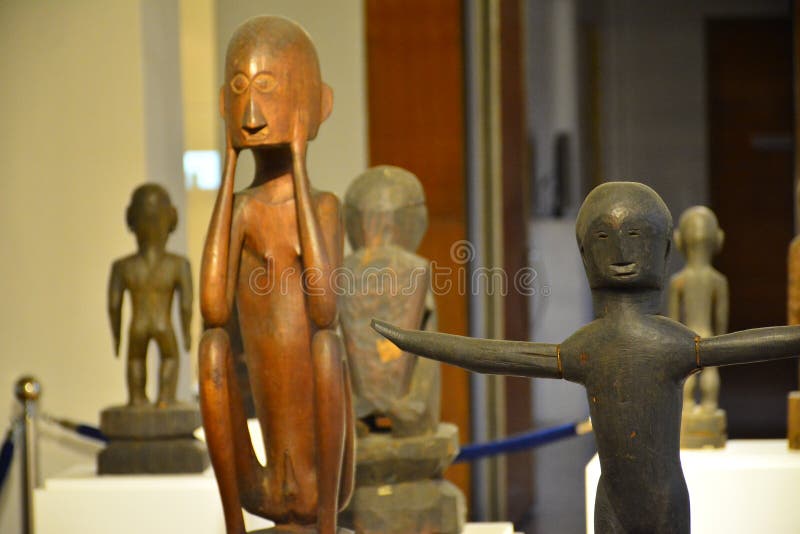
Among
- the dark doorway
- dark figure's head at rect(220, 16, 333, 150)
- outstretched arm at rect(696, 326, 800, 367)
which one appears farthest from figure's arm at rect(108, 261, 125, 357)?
the dark doorway

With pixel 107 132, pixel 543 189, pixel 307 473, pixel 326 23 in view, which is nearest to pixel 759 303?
pixel 543 189

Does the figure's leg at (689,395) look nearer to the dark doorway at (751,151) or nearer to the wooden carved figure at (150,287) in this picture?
the wooden carved figure at (150,287)

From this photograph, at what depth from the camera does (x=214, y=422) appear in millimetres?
2488

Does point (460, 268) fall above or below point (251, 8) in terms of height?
below

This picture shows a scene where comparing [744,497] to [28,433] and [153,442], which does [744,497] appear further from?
[28,433]

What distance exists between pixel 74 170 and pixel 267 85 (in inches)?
93.9

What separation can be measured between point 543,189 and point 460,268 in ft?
7.92

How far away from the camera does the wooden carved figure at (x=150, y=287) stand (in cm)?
366

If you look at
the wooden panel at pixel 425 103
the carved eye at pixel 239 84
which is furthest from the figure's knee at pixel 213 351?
the wooden panel at pixel 425 103

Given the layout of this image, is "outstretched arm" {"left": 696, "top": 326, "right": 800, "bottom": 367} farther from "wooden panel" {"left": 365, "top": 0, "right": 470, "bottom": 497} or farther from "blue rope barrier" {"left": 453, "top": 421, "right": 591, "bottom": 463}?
"wooden panel" {"left": 365, "top": 0, "right": 470, "bottom": 497}

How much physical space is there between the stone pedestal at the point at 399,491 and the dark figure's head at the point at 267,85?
33.6 inches

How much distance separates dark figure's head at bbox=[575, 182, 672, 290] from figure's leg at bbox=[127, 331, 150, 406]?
2165mm

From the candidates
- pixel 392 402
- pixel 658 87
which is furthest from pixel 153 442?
pixel 658 87

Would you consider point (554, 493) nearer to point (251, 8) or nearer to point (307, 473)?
point (251, 8)
